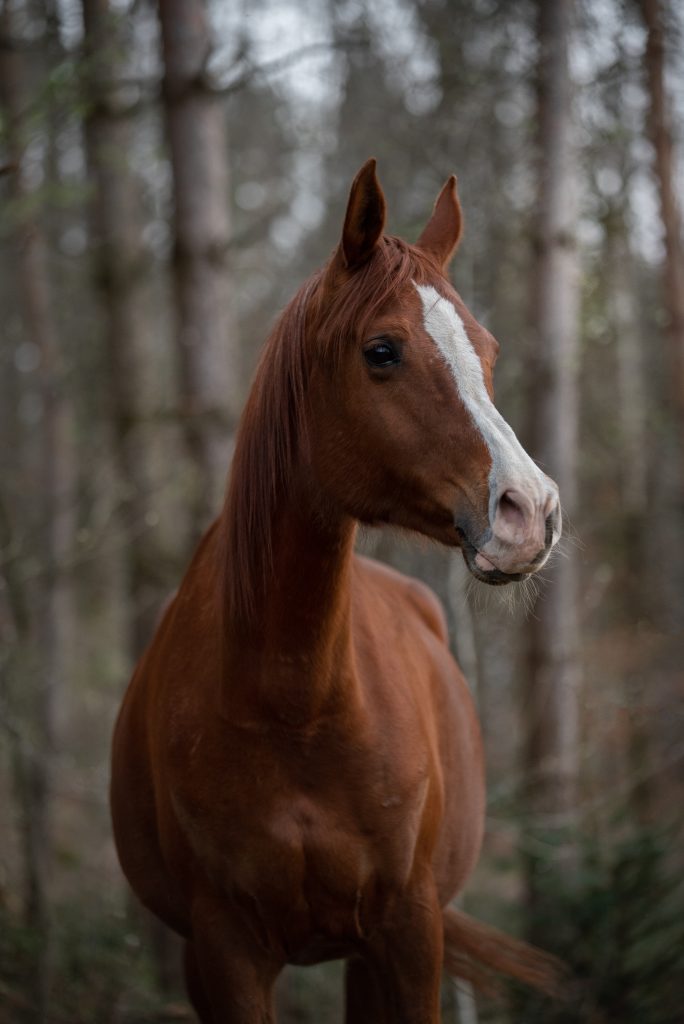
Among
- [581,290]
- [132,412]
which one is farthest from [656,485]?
[132,412]

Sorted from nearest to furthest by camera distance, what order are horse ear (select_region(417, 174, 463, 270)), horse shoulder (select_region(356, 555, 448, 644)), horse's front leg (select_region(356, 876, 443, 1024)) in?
horse's front leg (select_region(356, 876, 443, 1024))
horse ear (select_region(417, 174, 463, 270))
horse shoulder (select_region(356, 555, 448, 644))

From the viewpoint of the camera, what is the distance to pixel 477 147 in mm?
8195

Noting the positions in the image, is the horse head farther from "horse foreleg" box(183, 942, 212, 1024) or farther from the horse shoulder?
"horse foreleg" box(183, 942, 212, 1024)

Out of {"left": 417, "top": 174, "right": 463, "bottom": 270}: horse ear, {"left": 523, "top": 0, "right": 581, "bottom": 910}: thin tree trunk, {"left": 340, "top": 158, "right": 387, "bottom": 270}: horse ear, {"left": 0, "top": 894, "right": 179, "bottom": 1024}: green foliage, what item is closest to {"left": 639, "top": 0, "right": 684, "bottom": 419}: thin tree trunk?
{"left": 523, "top": 0, "right": 581, "bottom": 910}: thin tree trunk

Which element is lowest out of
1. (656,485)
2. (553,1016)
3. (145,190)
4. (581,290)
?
(553,1016)

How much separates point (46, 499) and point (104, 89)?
4.30 metres

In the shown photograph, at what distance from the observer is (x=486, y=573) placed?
7.34ft

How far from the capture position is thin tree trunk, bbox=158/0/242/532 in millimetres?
6227

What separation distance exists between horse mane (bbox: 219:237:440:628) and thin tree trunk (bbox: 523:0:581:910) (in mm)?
4894

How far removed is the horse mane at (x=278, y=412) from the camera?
2588mm

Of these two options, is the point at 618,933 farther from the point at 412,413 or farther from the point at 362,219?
the point at 362,219

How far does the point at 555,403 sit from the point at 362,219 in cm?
541

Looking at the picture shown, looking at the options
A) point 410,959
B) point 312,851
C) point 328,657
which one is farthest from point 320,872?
point 328,657

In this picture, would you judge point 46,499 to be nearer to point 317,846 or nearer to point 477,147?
point 477,147
